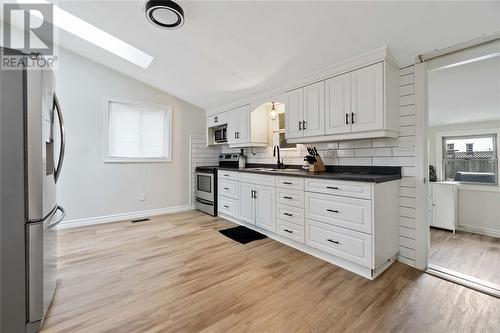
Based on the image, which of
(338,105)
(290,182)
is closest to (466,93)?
(338,105)

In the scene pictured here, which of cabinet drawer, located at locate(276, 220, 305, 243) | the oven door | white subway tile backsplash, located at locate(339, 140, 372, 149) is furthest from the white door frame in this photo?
the oven door

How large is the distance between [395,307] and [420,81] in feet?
6.65

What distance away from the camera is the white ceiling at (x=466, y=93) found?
2.34 meters

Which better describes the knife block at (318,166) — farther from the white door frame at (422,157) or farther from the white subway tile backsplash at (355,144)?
the white door frame at (422,157)

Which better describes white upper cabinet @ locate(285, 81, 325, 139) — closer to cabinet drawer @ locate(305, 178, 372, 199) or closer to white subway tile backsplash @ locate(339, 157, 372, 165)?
white subway tile backsplash @ locate(339, 157, 372, 165)

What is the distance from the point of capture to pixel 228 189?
3750mm

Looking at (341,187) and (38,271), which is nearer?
(38,271)

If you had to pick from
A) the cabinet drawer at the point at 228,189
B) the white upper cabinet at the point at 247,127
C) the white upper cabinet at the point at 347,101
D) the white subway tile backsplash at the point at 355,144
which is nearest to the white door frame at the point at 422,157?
the white upper cabinet at the point at 347,101

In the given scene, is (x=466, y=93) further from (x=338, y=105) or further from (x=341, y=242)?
(x=341, y=242)

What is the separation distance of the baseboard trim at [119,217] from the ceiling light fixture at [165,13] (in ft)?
10.3

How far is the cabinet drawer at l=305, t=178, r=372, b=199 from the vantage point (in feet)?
6.37

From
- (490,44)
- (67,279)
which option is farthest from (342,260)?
(67,279)

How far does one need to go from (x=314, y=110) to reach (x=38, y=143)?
2502mm

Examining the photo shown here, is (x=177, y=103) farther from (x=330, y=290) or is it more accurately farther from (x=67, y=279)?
(x=330, y=290)
